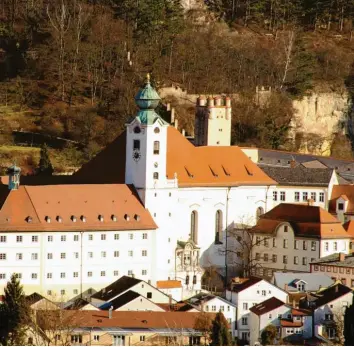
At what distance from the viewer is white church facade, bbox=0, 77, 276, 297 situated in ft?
459

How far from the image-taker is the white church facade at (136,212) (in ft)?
459

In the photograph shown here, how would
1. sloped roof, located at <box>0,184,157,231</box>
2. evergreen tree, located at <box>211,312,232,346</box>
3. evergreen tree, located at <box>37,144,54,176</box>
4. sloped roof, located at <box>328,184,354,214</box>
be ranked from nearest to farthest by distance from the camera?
evergreen tree, located at <box>211,312,232,346</box>
sloped roof, located at <box>0,184,157,231</box>
sloped roof, located at <box>328,184,354,214</box>
evergreen tree, located at <box>37,144,54,176</box>

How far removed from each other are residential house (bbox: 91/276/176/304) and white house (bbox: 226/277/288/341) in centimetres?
343

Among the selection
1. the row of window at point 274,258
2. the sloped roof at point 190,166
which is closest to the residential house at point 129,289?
the sloped roof at point 190,166

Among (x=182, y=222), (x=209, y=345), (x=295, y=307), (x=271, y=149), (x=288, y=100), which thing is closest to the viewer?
(x=209, y=345)

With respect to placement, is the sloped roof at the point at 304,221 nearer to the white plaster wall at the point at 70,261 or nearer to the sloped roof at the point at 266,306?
the white plaster wall at the point at 70,261

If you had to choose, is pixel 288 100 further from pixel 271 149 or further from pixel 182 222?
pixel 182 222

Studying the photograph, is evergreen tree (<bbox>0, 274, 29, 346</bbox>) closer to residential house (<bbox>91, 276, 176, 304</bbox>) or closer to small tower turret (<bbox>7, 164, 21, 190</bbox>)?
residential house (<bbox>91, 276, 176, 304</bbox>)

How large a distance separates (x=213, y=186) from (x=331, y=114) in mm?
36233

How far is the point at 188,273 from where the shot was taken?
477 ft

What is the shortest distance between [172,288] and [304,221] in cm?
1015

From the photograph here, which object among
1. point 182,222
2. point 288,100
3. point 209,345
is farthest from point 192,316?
point 288,100

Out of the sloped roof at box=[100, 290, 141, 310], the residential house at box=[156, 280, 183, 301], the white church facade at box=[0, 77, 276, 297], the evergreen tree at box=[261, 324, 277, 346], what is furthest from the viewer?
the residential house at box=[156, 280, 183, 301]

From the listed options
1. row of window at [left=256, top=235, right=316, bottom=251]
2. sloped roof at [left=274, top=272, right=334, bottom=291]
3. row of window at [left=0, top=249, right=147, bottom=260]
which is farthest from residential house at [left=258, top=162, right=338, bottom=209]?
row of window at [left=0, top=249, right=147, bottom=260]
